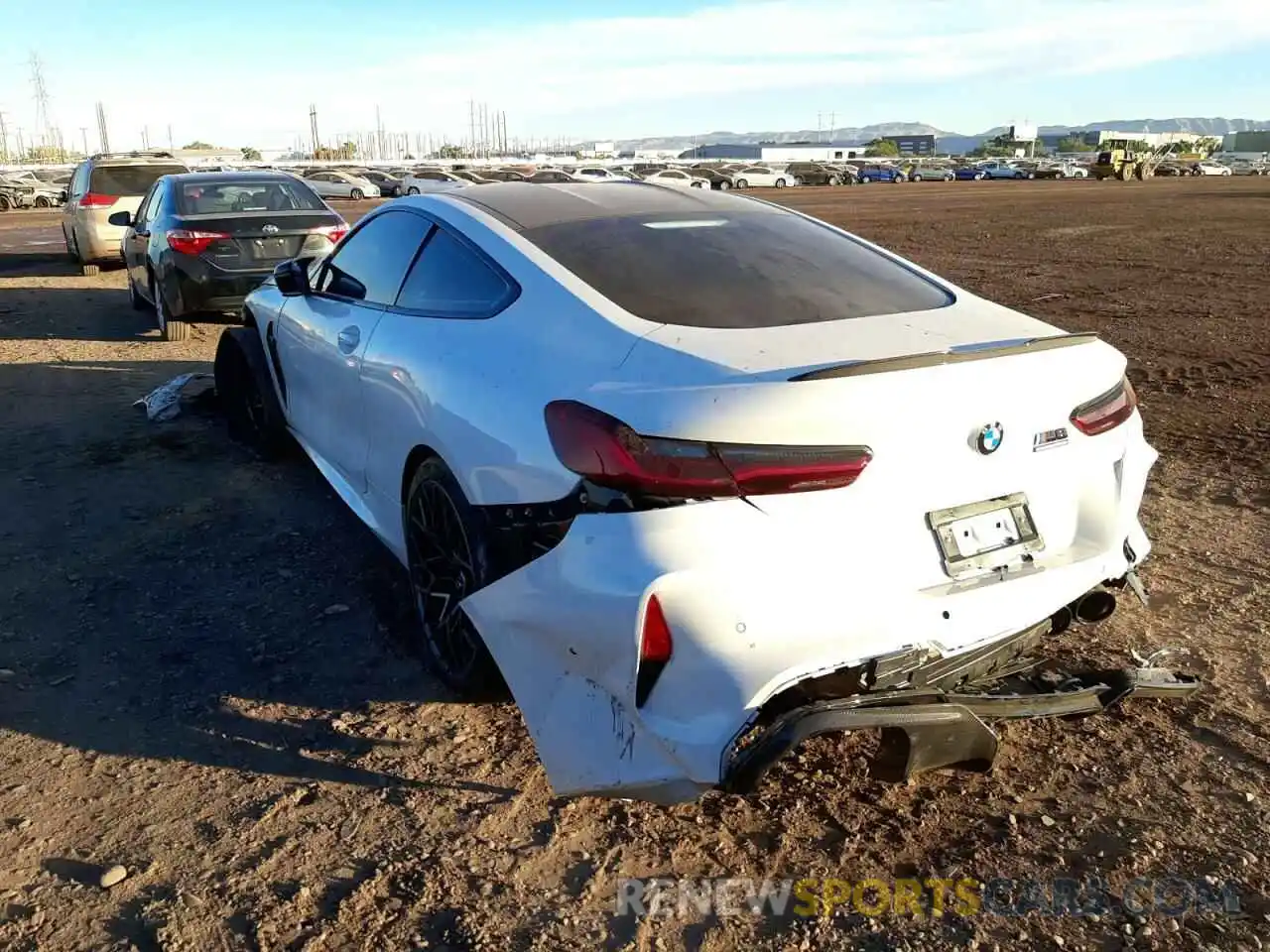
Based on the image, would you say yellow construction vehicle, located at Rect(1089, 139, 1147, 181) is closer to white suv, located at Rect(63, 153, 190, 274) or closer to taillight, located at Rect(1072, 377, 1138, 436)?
white suv, located at Rect(63, 153, 190, 274)

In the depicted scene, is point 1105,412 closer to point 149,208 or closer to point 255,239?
point 255,239

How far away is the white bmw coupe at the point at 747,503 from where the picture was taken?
2.32 metres

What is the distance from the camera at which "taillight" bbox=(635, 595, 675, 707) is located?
2307 millimetres

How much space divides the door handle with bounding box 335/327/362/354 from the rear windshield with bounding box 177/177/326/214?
640 centimetres

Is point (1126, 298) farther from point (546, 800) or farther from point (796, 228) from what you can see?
point (546, 800)

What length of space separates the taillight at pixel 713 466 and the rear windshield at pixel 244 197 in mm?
8606

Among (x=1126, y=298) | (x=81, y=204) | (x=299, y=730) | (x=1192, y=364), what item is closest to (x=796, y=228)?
(x=299, y=730)

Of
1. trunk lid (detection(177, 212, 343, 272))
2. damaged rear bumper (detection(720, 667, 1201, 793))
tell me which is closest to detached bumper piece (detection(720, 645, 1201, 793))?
damaged rear bumper (detection(720, 667, 1201, 793))

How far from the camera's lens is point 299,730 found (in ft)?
10.7

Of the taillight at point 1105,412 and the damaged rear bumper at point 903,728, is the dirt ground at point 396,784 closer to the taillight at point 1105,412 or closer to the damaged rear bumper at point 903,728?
the damaged rear bumper at point 903,728

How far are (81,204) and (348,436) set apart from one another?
1327 cm

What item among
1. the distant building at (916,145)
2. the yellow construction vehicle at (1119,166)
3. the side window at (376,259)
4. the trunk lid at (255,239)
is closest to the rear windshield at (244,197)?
the trunk lid at (255,239)

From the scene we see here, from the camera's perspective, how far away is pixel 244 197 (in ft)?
33.5

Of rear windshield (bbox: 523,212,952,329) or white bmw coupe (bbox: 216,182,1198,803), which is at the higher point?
rear windshield (bbox: 523,212,952,329)
